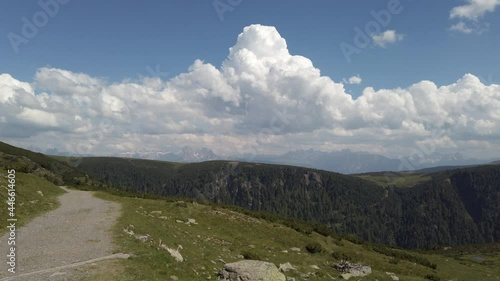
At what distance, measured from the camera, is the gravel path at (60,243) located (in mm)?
19172

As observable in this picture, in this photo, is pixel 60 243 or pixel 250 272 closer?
pixel 250 272

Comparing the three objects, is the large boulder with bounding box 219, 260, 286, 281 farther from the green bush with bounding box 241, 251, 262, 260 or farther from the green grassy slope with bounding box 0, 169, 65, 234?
the green grassy slope with bounding box 0, 169, 65, 234

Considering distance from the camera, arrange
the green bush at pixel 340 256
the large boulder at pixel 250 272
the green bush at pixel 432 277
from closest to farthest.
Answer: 1. the large boulder at pixel 250 272
2. the green bush at pixel 432 277
3. the green bush at pixel 340 256

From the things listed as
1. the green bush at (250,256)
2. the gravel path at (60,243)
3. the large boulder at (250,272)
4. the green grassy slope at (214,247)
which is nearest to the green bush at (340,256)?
the green grassy slope at (214,247)

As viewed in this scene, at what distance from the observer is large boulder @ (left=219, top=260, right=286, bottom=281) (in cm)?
2314

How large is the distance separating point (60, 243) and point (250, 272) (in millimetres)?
14153

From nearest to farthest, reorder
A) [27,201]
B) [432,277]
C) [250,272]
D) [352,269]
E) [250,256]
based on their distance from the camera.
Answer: [250,272] < [250,256] < [352,269] < [27,201] < [432,277]

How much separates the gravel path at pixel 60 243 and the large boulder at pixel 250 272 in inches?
326

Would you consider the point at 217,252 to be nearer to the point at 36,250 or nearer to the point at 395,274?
the point at 36,250

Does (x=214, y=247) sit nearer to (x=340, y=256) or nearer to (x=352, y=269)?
(x=352, y=269)

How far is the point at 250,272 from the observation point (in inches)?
920
